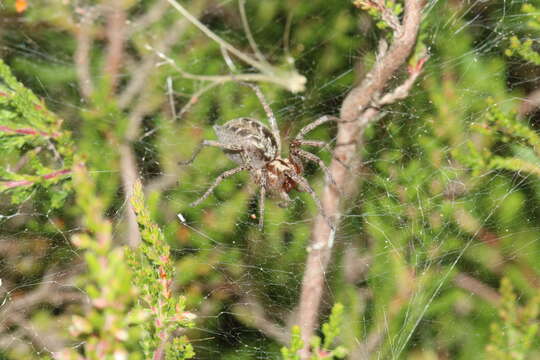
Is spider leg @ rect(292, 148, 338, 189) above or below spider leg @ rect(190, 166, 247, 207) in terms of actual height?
above

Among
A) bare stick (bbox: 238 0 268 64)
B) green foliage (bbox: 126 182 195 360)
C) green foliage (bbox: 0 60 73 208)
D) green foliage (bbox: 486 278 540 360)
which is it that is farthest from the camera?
bare stick (bbox: 238 0 268 64)

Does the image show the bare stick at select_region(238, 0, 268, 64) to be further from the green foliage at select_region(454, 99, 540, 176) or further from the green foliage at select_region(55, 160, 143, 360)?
the green foliage at select_region(55, 160, 143, 360)

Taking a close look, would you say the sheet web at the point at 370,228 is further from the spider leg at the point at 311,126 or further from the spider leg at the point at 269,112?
the spider leg at the point at 269,112

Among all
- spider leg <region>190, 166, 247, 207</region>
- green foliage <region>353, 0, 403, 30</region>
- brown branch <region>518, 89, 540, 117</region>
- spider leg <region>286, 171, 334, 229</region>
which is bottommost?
spider leg <region>190, 166, 247, 207</region>

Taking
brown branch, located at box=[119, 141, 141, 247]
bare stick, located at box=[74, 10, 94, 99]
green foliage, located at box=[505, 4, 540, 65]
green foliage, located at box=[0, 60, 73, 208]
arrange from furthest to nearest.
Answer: bare stick, located at box=[74, 10, 94, 99]
brown branch, located at box=[119, 141, 141, 247]
green foliage, located at box=[0, 60, 73, 208]
green foliage, located at box=[505, 4, 540, 65]

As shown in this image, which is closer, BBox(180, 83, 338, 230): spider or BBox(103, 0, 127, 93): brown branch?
BBox(180, 83, 338, 230): spider

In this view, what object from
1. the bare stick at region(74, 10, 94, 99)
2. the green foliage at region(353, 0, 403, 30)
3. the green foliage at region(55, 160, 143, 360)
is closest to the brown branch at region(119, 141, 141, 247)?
the bare stick at region(74, 10, 94, 99)

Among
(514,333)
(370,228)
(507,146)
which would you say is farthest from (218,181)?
(514,333)
